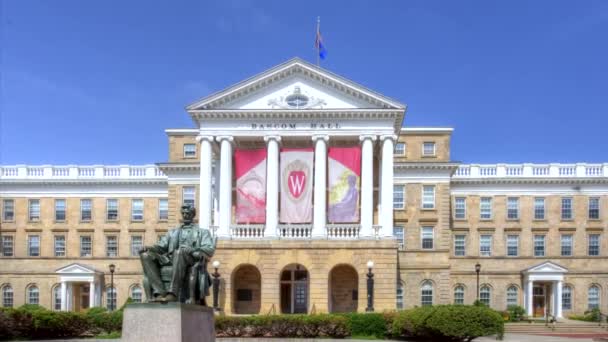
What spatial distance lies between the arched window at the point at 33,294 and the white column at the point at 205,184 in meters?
24.4

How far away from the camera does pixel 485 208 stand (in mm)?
62594

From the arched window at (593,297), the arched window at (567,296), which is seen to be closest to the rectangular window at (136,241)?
the arched window at (567,296)

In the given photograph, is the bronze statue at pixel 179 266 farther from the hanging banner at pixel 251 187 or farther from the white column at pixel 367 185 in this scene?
the white column at pixel 367 185

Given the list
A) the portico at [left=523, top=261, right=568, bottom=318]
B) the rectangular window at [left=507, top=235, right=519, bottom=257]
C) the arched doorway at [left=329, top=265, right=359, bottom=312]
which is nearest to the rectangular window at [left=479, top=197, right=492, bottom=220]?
the rectangular window at [left=507, top=235, right=519, bottom=257]

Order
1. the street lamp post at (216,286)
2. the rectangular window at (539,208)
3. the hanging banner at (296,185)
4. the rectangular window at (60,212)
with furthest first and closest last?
the rectangular window at (60,212) → the rectangular window at (539,208) → the hanging banner at (296,185) → the street lamp post at (216,286)

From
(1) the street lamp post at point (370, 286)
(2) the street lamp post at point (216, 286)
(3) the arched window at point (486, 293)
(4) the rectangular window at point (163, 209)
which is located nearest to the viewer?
(2) the street lamp post at point (216, 286)

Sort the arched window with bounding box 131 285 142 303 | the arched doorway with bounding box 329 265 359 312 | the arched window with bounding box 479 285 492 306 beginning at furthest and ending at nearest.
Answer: the arched window with bounding box 131 285 142 303 → the arched window with bounding box 479 285 492 306 → the arched doorway with bounding box 329 265 359 312

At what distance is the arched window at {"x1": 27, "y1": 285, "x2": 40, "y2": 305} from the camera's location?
64500mm

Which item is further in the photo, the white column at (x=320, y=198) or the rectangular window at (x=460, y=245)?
the rectangular window at (x=460, y=245)

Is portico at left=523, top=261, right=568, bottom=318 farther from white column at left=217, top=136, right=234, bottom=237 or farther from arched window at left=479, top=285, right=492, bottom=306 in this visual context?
white column at left=217, top=136, right=234, bottom=237

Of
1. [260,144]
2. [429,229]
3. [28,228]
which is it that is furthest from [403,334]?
[28,228]

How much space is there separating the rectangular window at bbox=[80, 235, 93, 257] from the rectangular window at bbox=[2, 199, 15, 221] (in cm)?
672

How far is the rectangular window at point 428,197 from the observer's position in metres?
59.6

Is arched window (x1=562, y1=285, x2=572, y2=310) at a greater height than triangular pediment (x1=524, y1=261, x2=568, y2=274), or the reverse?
triangular pediment (x1=524, y1=261, x2=568, y2=274)
